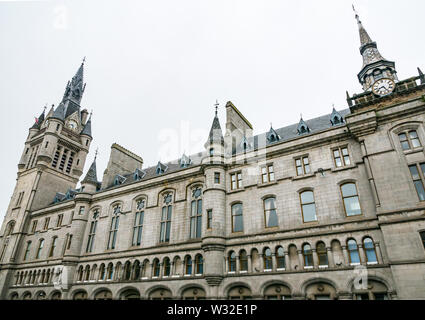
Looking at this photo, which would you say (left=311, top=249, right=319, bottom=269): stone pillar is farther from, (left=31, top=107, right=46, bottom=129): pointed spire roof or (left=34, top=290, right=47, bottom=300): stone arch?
(left=31, top=107, right=46, bottom=129): pointed spire roof

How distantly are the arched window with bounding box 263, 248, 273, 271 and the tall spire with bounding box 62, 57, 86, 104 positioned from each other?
50357mm

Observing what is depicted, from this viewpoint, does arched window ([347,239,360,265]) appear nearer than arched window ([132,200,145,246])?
Yes

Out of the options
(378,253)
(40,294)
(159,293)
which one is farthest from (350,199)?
(40,294)

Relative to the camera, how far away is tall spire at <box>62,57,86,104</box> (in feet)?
183

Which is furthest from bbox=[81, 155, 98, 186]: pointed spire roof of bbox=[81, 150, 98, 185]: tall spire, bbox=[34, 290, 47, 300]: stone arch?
bbox=[34, 290, 47, 300]: stone arch

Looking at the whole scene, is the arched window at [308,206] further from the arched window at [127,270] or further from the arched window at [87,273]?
→ the arched window at [87,273]

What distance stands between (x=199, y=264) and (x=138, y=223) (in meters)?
8.90

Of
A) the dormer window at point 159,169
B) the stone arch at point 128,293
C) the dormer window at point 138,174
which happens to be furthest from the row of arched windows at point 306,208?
the dormer window at point 138,174

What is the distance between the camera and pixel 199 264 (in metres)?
22.9

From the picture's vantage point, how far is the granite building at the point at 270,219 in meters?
16.8

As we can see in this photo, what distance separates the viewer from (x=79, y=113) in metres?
53.8

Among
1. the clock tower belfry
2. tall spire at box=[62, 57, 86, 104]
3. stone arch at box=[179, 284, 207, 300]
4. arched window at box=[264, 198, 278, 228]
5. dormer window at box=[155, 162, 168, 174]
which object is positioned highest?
tall spire at box=[62, 57, 86, 104]

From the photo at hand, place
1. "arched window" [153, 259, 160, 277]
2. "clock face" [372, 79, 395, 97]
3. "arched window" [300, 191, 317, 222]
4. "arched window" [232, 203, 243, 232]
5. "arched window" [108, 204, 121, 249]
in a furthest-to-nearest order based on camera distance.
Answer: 1. "arched window" [108, 204, 121, 249]
2. "arched window" [153, 259, 160, 277]
3. "arched window" [232, 203, 243, 232]
4. "clock face" [372, 79, 395, 97]
5. "arched window" [300, 191, 317, 222]
